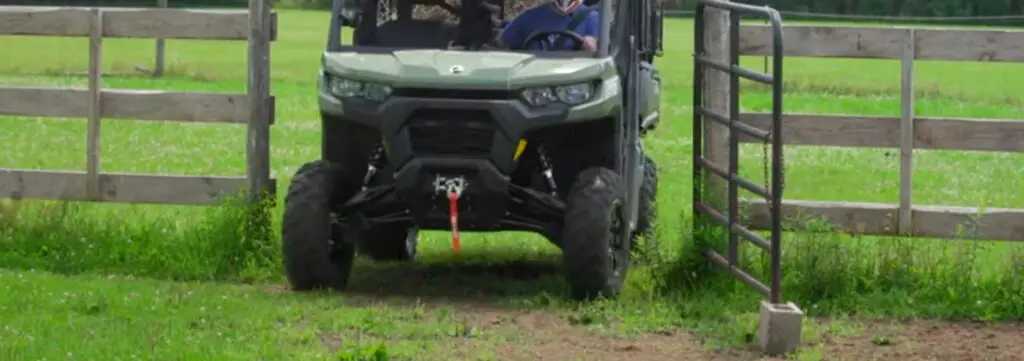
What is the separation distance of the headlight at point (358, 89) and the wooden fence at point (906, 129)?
76.7 inches

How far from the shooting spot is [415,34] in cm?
1053

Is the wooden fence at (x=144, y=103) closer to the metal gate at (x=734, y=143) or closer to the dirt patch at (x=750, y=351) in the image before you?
the dirt patch at (x=750, y=351)

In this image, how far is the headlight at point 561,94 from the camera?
31.8 feet

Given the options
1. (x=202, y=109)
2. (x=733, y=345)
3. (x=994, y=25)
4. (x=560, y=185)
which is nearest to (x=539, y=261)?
(x=560, y=185)

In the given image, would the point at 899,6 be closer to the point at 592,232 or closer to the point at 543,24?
the point at 543,24

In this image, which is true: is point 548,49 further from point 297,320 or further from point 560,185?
point 297,320

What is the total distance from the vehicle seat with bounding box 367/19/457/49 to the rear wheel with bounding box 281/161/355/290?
80 cm

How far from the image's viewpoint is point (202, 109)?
11.0 meters

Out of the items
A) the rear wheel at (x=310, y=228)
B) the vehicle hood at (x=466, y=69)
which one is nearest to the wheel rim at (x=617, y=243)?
the vehicle hood at (x=466, y=69)

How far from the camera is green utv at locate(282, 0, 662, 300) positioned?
31.8ft

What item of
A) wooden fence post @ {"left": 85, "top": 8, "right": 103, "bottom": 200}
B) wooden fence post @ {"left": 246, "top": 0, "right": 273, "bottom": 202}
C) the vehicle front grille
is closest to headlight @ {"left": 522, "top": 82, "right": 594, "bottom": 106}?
the vehicle front grille

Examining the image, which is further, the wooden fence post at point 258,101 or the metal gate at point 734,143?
the wooden fence post at point 258,101

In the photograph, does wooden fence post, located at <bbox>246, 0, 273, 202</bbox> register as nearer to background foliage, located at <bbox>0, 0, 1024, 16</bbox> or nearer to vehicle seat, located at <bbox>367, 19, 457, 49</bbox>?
vehicle seat, located at <bbox>367, 19, 457, 49</bbox>

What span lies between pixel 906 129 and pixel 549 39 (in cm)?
190
